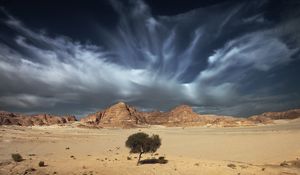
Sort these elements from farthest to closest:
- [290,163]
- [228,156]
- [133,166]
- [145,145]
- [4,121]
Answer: [4,121] < [228,156] < [290,163] < [145,145] < [133,166]

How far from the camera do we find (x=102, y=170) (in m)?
26.8

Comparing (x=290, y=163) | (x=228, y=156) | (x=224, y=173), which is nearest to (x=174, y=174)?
(x=224, y=173)

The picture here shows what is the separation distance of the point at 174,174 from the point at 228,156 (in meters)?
19.9

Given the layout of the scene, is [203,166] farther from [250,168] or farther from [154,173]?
[154,173]

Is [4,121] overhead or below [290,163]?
overhead

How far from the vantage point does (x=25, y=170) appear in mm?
25984

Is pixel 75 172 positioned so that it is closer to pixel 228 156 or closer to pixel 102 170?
pixel 102 170

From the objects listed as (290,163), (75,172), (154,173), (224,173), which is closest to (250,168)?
(224,173)

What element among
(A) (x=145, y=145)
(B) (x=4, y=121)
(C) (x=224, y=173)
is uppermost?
(B) (x=4, y=121)

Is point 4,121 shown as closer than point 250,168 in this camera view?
No

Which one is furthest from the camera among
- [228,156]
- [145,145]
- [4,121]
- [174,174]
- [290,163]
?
[4,121]

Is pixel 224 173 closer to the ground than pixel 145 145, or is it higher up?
closer to the ground

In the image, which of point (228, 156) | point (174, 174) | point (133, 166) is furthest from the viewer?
point (228, 156)

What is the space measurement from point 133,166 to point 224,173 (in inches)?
340
